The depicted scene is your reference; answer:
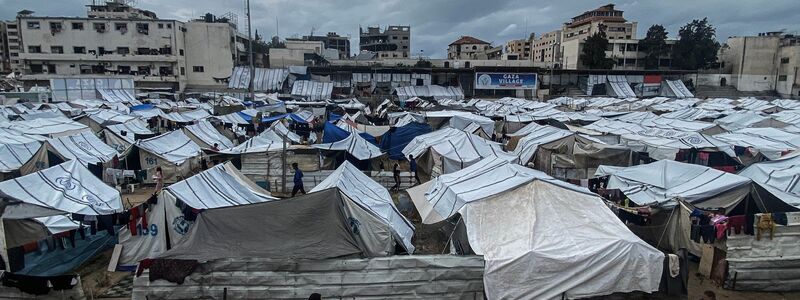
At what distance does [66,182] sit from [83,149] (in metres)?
6.85

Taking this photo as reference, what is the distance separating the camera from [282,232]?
746 cm

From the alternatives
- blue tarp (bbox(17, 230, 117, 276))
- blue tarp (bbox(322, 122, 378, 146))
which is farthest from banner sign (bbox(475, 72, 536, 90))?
blue tarp (bbox(17, 230, 117, 276))

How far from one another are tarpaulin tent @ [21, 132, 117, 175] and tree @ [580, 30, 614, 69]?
5473 cm

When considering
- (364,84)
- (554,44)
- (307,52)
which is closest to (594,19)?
(554,44)

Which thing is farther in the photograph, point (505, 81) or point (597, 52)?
point (597, 52)

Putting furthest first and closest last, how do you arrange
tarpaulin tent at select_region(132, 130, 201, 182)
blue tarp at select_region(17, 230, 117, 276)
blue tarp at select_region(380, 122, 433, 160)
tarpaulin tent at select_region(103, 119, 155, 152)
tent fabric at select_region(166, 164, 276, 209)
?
blue tarp at select_region(380, 122, 433, 160) < tarpaulin tent at select_region(103, 119, 155, 152) < tarpaulin tent at select_region(132, 130, 201, 182) < tent fabric at select_region(166, 164, 276, 209) < blue tarp at select_region(17, 230, 117, 276)

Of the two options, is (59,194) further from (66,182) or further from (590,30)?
(590,30)

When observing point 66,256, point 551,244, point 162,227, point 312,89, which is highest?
point 312,89

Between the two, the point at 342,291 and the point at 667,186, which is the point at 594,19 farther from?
the point at 342,291

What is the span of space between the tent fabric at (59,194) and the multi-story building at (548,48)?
2638 inches

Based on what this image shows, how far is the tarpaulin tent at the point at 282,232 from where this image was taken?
22.6 feet

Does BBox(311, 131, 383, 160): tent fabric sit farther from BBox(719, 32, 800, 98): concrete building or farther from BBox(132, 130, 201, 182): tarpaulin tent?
BBox(719, 32, 800, 98): concrete building

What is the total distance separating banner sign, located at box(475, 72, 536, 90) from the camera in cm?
5362

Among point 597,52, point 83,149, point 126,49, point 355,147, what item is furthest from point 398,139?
point 597,52
